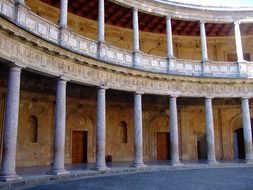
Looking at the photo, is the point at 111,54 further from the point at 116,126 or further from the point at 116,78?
the point at 116,126

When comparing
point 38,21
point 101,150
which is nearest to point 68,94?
point 101,150

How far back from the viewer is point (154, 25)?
70.6 feet

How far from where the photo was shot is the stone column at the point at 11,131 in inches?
407

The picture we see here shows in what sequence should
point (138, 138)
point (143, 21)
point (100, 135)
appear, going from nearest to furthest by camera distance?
point (100, 135), point (138, 138), point (143, 21)

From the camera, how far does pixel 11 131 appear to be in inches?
422

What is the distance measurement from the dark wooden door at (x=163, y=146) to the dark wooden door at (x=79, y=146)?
5.81m

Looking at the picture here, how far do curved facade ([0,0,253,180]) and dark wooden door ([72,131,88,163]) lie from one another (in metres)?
0.06

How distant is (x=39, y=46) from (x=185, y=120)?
14070mm

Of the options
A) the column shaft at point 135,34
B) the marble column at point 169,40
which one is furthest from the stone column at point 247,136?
the column shaft at point 135,34

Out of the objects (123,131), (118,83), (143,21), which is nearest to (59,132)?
(118,83)

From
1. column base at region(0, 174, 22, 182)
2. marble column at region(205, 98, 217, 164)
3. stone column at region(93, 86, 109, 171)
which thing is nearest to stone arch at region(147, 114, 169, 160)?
marble column at region(205, 98, 217, 164)

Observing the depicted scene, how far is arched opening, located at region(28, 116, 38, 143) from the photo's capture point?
17136mm

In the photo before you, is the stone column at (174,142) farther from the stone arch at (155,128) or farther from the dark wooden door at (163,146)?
the dark wooden door at (163,146)

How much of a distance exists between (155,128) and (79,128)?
19.8 feet
